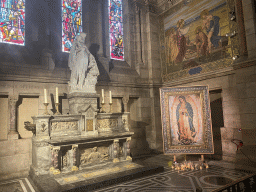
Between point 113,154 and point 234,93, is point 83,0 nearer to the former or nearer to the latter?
point 113,154

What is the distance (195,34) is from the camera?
9648 millimetres

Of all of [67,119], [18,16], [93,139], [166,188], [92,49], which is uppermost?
[18,16]

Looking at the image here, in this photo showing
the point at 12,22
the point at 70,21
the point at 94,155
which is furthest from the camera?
the point at 70,21

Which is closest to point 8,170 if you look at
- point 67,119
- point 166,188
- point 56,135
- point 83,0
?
point 56,135

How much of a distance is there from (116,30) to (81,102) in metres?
5.52

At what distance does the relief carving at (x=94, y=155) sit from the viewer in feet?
22.6

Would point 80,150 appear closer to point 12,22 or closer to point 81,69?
point 81,69

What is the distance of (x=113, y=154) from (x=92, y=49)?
521cm

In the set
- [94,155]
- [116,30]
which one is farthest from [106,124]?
[116,30]

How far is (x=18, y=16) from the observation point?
8.23 metres

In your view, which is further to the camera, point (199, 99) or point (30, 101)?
point (30, 101)

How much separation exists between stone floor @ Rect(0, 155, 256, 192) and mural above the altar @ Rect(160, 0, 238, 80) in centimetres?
452

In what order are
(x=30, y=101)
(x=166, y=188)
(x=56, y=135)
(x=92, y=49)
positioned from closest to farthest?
(x=166, y=188)
(x=56, y=135)
(x=30, y=101)
(x=92, y=49)

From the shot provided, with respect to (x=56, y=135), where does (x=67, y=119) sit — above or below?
above
